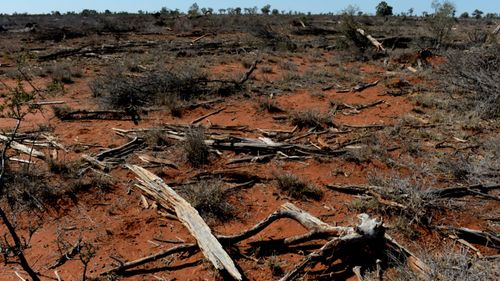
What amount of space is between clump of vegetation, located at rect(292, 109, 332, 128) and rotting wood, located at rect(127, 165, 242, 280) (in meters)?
3.43

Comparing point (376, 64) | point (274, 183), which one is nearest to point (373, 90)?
point (376, 64)

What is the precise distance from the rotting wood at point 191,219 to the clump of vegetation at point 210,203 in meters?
0.20

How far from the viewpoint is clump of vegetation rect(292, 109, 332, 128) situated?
25.7ft

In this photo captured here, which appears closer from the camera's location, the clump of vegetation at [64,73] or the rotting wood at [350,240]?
the rotting wood at [350,240]

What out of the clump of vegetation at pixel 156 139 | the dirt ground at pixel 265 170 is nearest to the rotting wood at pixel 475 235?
the dirt ground at pixel 265 170

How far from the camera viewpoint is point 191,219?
445cm

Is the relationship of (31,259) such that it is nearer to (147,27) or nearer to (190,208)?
(190,208)

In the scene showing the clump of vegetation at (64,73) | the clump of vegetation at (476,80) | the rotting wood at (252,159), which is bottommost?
the rotting wood at (252,159)

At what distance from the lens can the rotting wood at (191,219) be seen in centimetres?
374

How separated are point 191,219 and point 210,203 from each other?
521 mm

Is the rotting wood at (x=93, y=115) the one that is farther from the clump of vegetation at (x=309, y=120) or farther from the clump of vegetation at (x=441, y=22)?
the clump of vegetation at (x=441, y=22)

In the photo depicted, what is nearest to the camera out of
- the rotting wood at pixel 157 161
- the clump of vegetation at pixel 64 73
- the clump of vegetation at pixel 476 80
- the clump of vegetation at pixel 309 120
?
the rotting wood at pixel 157 161

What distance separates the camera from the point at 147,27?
27266 mm

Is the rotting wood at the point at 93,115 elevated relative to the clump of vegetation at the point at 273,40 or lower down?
lower down
